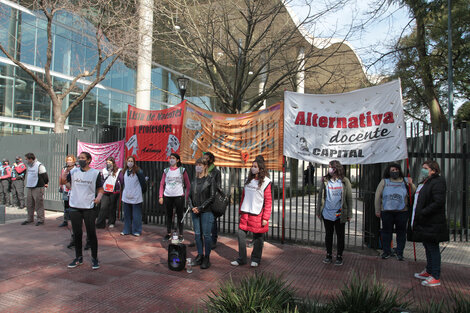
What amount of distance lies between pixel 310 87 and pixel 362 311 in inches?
654

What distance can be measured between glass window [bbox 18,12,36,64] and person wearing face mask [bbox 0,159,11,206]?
9.08 metres

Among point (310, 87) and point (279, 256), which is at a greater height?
point (310, 87)

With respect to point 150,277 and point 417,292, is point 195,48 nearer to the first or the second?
point 150,277

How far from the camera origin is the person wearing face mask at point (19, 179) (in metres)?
12.3

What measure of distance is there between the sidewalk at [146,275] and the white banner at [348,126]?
76.6 inches

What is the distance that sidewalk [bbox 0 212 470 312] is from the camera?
428 centimetres

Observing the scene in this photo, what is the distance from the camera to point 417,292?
4613mm

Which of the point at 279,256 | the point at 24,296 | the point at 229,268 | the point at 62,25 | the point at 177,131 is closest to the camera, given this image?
the point at 24,296

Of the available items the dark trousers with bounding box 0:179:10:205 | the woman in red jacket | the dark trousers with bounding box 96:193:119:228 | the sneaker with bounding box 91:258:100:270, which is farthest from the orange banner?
the dark trousers with bounding box 0:179:10:205

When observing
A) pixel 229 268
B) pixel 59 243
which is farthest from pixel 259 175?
pixel 59 243

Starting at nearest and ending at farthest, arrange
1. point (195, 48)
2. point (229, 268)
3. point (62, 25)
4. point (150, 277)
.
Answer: point (150, 277), point (229, 268), point (195, 48), point (62, 25)

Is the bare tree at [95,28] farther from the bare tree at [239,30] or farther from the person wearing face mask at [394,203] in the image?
the person wearing face mask at [394,203]

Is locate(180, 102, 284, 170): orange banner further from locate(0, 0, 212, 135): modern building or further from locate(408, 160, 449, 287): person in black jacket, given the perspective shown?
locate(0, 0, 212, 135): modern building

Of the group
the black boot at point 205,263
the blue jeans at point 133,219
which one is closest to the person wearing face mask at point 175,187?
the blue jeans at point 133,219
